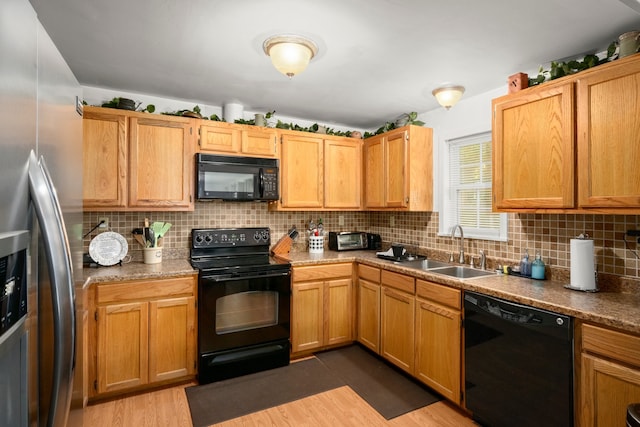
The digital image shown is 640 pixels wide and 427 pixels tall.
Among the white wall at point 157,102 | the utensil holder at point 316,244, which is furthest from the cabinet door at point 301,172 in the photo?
the white wall at point 157,102

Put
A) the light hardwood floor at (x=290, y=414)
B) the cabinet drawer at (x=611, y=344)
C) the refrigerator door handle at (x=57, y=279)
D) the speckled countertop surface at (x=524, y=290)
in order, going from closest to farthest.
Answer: the refrigerator door handle at (x=57, y=279), the cabinet drawer at (x=611, y=344), the speckled countertop surface at (x=524, y=290), the light hardwood floor at (x=290, y=414)

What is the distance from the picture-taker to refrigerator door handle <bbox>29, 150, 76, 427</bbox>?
753 mm

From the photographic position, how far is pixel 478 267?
2865 millimetres

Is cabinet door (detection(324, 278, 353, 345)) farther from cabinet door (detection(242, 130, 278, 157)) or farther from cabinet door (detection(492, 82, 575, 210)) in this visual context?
cabinet door (detection(492, 82, 575, 210))

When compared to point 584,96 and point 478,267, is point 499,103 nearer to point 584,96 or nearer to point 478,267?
point 584,96

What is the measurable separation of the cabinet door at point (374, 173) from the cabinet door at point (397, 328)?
1.08 metres

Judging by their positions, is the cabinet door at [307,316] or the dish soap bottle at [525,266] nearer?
the dish soap bottle at [525,266]

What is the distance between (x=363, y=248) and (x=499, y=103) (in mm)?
2083

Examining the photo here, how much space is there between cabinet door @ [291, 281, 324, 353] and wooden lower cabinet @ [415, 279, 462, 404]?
95 cm

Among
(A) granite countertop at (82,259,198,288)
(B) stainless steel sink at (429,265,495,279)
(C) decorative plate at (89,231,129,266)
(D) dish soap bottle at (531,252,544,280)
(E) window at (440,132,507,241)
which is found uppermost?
(E) window at (440,132,507,241)

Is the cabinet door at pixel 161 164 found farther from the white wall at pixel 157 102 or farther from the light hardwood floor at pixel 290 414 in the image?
the light hardwood floor at pixel 290 414

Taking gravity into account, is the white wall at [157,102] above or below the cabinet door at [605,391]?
above

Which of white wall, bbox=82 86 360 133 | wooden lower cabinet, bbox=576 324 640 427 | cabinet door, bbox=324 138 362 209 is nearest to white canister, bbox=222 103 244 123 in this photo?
white wall, bbox=82 86 360 133

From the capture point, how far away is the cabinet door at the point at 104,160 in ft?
8.60
